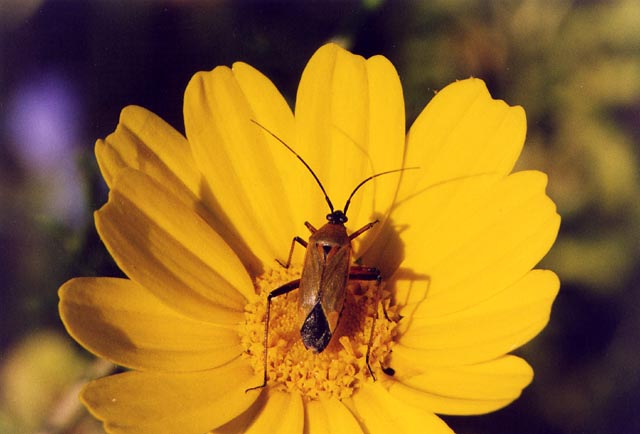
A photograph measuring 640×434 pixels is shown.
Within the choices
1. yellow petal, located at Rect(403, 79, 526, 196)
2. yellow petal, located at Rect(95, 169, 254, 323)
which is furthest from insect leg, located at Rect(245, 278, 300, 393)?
yellow petal, located at Rect(403, 79, 526, 196)

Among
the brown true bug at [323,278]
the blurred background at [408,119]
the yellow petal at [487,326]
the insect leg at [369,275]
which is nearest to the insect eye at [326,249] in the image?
the brown true bug at [323,278]

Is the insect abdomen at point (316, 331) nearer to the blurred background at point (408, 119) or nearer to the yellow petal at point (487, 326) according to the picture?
the yellow petal at point (487, 326)

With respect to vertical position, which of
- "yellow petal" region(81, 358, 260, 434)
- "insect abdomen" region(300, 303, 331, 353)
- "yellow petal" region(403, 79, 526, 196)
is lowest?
"yellow petal" region(81, 358, 260, 434)

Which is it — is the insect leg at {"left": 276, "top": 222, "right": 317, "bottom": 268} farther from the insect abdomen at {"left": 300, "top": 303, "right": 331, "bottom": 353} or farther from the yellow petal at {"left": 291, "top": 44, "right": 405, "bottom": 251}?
the insect abdomen at {"left": 300, "top": 303, "right": 331, "bottom": 353}

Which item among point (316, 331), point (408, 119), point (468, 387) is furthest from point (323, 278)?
point (408, 119)

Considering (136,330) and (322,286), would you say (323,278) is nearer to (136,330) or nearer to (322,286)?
(322,286)
